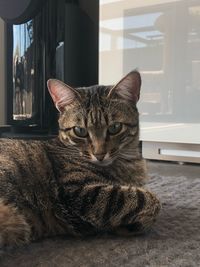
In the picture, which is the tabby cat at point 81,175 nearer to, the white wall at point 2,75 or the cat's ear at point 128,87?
the cat's ear at point 128,87

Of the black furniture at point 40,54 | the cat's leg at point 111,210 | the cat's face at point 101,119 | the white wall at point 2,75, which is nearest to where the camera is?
the cat's leg at point 111,210

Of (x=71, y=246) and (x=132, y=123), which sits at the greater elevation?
(x=132, y=123)

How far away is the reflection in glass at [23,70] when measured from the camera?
1828 mm

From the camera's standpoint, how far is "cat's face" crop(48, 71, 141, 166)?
0.84m

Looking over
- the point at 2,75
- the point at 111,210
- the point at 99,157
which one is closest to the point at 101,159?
the point at 99,157

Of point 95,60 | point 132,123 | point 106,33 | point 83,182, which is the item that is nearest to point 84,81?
point 95,60

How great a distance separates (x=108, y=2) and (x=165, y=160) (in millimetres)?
732

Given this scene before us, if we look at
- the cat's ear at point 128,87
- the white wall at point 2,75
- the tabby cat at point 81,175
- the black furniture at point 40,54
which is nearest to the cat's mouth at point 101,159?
the tabby cat at point 81,175

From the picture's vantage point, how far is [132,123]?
0.91m

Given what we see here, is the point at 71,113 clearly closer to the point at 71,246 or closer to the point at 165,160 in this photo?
the point at 71,246

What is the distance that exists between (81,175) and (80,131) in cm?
11

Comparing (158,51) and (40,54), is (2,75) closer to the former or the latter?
(40,54)

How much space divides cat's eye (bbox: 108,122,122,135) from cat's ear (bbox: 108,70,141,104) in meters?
0.08

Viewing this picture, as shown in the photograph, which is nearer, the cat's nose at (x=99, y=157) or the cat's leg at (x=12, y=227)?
the cat's leg at (x=12, y=227)
